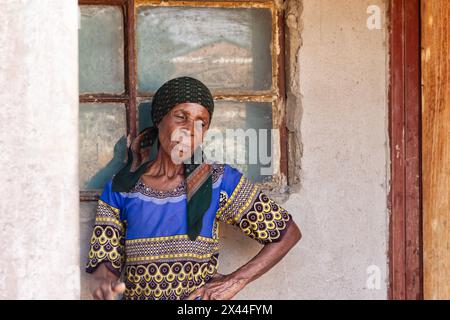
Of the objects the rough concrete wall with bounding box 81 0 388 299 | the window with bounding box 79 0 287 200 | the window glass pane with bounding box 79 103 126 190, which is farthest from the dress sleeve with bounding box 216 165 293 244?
the window glass pane with bounding box 79 103 126 190

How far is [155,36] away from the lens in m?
3.85

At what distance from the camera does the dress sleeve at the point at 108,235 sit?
3391 mm

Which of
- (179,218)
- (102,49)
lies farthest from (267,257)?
(102,49)

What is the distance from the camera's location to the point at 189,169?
3.42 meters

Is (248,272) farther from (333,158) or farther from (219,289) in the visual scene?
(333,158)

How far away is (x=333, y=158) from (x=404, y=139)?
1.13ft

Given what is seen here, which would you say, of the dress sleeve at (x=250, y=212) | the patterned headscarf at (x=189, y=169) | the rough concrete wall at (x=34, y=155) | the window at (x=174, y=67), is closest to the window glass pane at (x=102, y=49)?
the window at (x=174, y=67)

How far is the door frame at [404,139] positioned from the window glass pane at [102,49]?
1.25 metres

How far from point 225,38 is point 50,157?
1.72 metres

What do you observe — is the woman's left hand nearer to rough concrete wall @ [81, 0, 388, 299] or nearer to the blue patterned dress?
the blue patterned dress

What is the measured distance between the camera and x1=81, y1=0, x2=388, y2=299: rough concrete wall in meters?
3.80

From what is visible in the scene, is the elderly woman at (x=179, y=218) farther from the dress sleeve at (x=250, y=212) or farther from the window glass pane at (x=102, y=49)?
the window glass pane at (x=102, y=49)

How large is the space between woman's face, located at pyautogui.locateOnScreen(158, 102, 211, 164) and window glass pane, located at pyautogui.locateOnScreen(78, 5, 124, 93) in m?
0.55

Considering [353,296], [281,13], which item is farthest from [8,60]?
[353,296]
